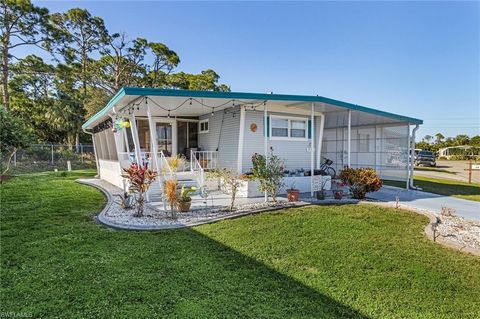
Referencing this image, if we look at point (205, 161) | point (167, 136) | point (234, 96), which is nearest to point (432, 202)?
point (234, 96)

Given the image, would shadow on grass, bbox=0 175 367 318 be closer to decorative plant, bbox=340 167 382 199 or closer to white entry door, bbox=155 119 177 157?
decorative plant, bbox=340 167 382 199

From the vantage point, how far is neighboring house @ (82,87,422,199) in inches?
336

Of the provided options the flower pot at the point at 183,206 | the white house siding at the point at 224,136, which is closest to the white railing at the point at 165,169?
the flower pot at the point at 183,206

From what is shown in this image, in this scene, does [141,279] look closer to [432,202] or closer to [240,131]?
[240,131]

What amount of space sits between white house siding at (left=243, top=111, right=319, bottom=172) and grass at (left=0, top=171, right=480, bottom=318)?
3.98 m

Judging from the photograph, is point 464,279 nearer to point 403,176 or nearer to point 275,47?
point 403,176

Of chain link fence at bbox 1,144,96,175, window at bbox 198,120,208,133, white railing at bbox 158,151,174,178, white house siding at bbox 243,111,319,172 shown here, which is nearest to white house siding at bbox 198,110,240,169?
window at bbox 198,120,208,133

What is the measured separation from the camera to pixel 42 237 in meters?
4.98

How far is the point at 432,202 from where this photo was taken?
8383 mm

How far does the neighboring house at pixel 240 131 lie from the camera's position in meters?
8.55

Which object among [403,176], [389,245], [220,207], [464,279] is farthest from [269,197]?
[403,176]

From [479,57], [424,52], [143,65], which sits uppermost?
[143,65]

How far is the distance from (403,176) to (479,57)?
5.20 meters

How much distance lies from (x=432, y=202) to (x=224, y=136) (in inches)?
273
